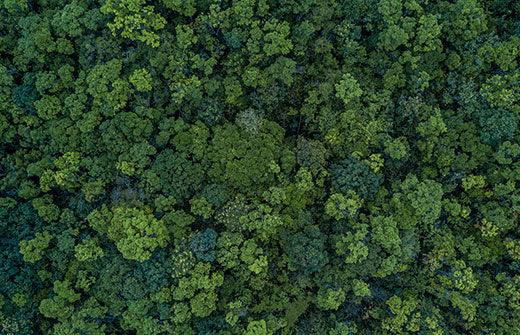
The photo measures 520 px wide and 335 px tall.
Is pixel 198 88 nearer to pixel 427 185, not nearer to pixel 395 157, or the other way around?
pixel 395 157

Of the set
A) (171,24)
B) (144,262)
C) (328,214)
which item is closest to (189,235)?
(144,262)

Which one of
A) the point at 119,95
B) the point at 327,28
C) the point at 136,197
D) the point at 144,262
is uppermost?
the point at 327,28

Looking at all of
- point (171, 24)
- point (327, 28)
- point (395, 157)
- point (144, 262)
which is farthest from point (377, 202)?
point (171, 24)

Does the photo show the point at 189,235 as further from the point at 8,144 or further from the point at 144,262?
the point at 8,144

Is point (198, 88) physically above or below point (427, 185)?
above

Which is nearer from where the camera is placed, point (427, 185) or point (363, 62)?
point (427, 185)

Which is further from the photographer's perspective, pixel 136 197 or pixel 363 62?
pixel 363 62
